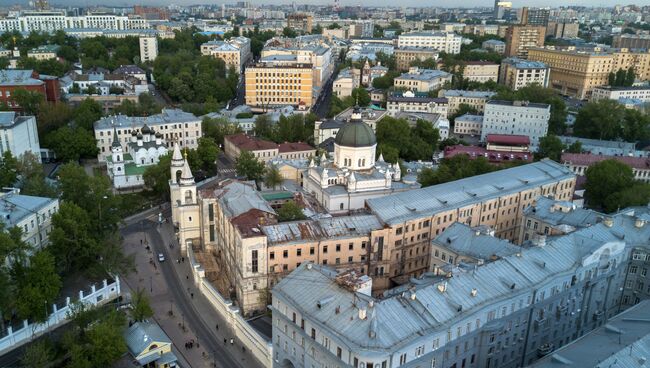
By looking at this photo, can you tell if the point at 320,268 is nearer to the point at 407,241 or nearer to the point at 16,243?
the point at 407,241

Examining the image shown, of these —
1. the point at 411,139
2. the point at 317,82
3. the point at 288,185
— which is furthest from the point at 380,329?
the point at 317,82

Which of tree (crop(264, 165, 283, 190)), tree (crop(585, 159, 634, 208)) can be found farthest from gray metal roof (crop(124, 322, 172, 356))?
tree (crop(585, 159, 634, 208))

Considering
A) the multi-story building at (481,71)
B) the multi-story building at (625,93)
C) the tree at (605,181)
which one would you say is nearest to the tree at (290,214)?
the tree at (605,181)

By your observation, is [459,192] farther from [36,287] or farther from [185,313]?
[36,287]

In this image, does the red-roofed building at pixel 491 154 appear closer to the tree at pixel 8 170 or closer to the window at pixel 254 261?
the window at pixel 254 261

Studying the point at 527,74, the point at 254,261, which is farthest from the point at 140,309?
the point at 527,74

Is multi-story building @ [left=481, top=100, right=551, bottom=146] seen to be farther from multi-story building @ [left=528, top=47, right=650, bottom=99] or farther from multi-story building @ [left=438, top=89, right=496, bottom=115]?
multi-story building @ [left=528, top=47, right=650, bottom=99]
